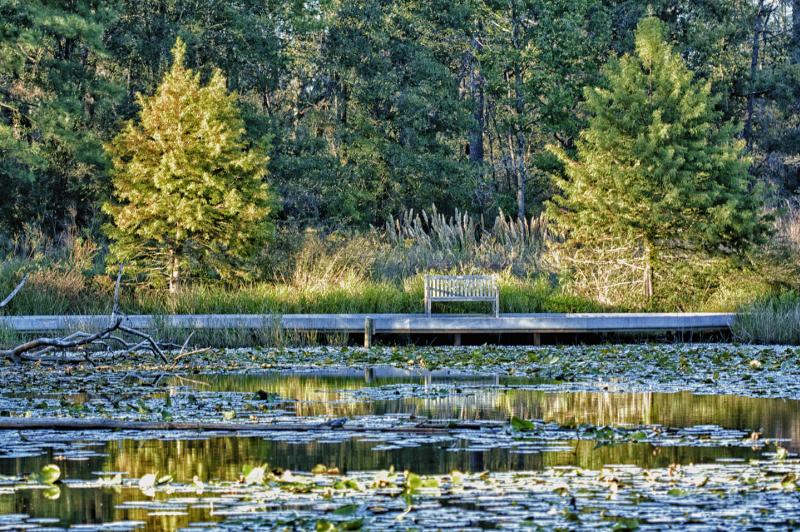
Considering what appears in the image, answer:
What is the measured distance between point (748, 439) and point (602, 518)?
2.86 meters

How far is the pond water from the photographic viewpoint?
19.6 feet

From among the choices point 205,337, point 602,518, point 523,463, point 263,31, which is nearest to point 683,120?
point 205,337

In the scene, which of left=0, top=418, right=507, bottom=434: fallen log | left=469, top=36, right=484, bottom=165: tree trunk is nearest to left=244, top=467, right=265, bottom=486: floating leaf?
left=0, top=418, right=507, bottom=434: fallen log

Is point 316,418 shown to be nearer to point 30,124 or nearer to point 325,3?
point 30,124

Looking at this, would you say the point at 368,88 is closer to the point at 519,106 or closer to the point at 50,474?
the point at 519,106

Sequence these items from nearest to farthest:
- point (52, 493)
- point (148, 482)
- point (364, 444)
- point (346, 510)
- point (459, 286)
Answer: point (346, 510) → point (52, 493) → point (148, 482) → point (364, 444) → point (459, 286)

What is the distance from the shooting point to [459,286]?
1933cm

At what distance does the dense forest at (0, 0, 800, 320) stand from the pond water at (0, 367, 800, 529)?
47.6 feet

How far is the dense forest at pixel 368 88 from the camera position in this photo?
26.7 meters

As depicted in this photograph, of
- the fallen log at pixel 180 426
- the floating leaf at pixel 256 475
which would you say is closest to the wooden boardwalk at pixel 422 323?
the fallen log at pixel 180 426

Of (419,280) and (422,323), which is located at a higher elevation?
(419,280)

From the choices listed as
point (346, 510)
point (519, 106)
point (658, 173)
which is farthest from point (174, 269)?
point (346, 510)

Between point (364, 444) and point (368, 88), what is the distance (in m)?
26.2

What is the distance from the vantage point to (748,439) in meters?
8.15
